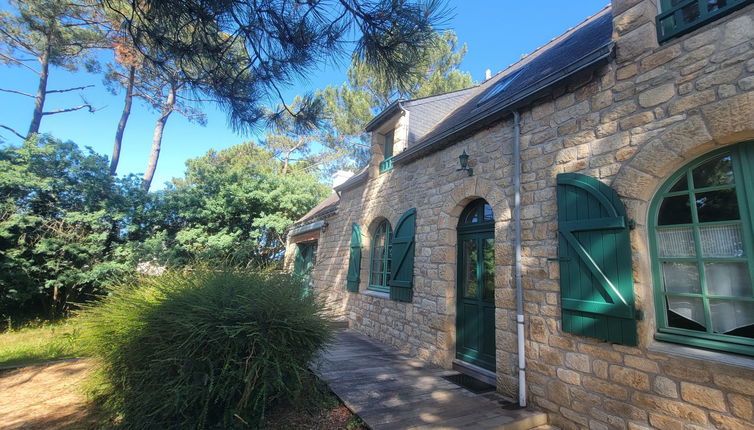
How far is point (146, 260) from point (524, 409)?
987cm

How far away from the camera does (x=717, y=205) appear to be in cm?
229

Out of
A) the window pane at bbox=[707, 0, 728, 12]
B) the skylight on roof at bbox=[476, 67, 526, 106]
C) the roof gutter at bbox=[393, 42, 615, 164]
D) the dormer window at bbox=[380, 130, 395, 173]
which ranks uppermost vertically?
the skylight on roof at bbox=[476, 67, 526, 106]

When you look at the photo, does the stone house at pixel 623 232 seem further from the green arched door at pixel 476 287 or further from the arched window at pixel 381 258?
the arched window at pixel 381 258

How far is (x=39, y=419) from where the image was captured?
Answer: 11.1 ft

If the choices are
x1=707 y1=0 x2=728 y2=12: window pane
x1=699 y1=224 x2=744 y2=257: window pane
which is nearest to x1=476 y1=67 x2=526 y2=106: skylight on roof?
x1=707 y1=0 x2=728 y2=12: window pane

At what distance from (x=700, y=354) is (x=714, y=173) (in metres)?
1.32

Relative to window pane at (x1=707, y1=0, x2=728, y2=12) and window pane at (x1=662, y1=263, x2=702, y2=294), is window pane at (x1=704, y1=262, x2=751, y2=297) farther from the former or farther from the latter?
window pane at (x1=707, y1=0, x2=728, y2=12)

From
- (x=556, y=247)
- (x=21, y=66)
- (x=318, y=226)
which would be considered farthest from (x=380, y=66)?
(x=21, y=66)

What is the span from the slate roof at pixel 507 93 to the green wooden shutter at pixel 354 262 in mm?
1306

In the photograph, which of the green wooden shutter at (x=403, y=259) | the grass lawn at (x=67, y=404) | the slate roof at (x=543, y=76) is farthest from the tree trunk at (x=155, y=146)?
the green wooden shutter at (x=403, y=259)

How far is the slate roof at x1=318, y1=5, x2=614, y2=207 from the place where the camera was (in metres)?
3.38

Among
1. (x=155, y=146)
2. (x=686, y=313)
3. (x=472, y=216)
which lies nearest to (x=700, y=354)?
(x=686, y=313)

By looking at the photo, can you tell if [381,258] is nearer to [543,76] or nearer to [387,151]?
[387,151]

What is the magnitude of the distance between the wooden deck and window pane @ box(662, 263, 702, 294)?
1.63 meters
